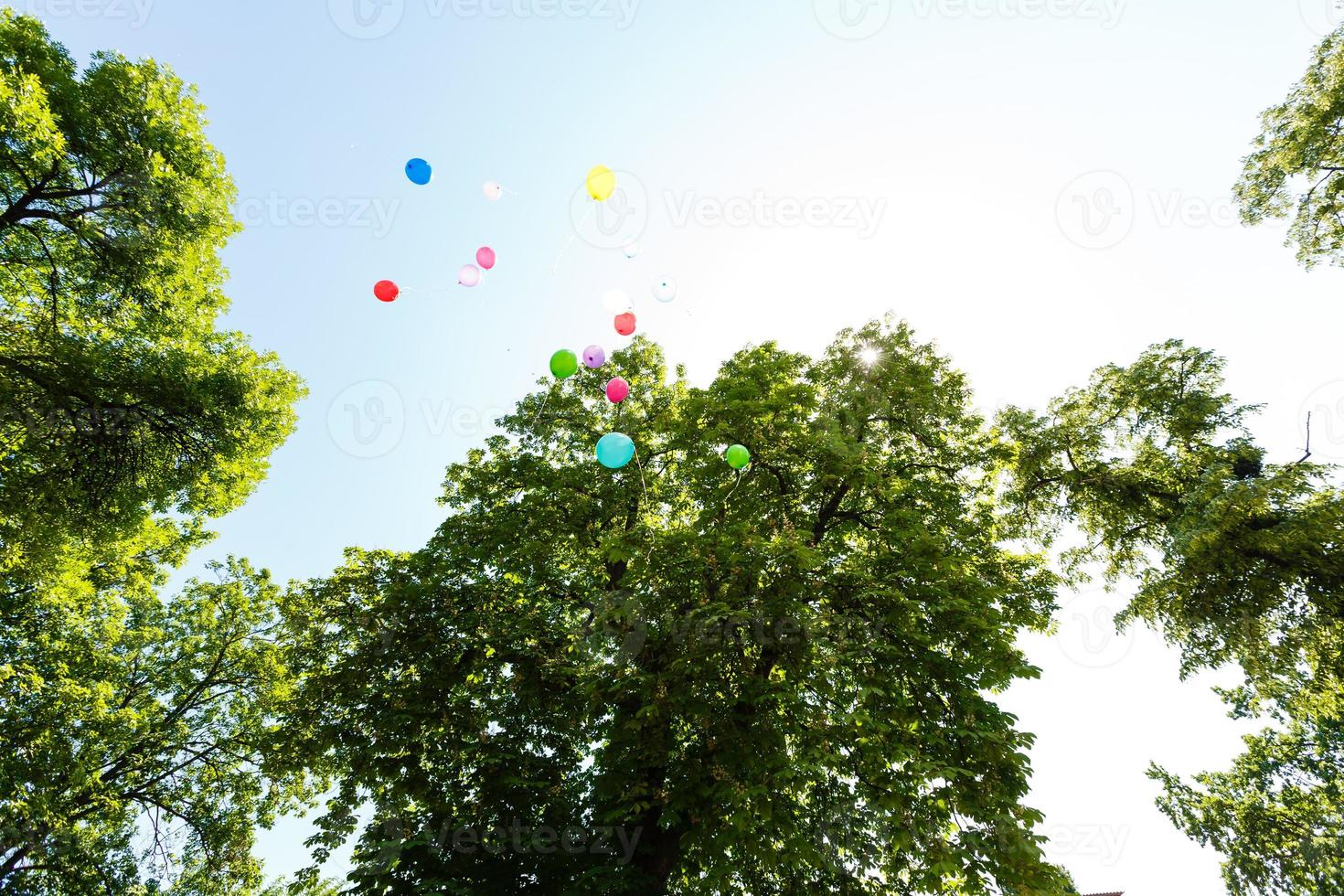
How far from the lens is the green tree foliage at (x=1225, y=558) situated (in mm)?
11148

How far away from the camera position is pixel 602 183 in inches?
375

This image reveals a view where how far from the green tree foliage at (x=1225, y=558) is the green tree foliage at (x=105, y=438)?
65.5 feet

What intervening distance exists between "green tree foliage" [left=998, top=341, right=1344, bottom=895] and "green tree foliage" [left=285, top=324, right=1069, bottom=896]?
13.1 feet

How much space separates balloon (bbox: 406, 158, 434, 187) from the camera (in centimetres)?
1012

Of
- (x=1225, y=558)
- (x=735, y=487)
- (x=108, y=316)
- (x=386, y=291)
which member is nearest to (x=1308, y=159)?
(x=1225, y=558)

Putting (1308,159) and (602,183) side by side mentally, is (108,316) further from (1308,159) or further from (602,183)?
(1308,159)

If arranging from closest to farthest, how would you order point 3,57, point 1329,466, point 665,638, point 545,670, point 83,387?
point 3,57 → point 665,638 → point 83,387 → point 545,670 → point 1329,466

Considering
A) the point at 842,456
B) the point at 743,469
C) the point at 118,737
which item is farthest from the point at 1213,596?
the point at 118,737

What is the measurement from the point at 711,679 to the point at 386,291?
972cm

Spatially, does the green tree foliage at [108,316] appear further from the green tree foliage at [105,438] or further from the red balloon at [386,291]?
the red balloon at [386,291]

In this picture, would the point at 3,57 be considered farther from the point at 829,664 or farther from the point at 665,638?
the point at 829,664

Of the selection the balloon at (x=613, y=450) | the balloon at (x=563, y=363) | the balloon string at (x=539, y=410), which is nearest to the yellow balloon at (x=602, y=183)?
the balloon at (x=563, y=363)

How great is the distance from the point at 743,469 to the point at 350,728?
939 cm

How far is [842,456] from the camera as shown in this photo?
452 inches
